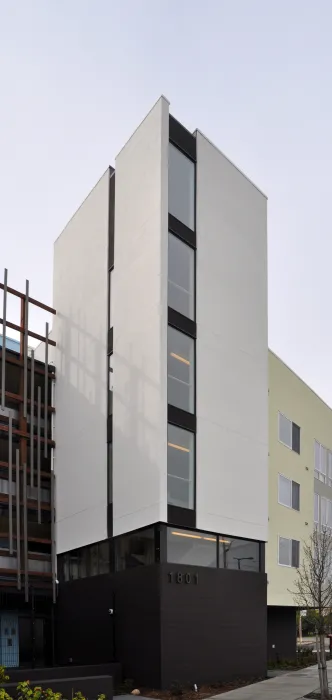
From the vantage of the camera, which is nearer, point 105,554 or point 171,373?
point 171,373

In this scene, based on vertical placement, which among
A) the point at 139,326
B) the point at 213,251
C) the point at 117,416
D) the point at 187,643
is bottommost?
the point at 187,643

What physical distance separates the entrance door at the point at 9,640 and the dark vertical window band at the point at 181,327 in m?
11.4

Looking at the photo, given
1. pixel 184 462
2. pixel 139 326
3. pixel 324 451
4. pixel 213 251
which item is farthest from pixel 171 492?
pixel 324 451

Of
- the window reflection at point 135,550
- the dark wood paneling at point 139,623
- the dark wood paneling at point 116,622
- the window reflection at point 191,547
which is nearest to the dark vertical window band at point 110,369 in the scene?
the window reflection at point 135,550

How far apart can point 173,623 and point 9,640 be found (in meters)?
11.1

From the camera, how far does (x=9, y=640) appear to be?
3109cm

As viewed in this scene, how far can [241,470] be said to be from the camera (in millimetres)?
27422

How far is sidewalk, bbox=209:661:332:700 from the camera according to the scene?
2241cm

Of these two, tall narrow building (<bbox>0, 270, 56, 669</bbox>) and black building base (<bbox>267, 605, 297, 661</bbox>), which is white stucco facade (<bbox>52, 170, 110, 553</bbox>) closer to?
tall narrow building (<bbox>0, 270, 56, 669</bbox>)

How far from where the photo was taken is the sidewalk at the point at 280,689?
2241cm

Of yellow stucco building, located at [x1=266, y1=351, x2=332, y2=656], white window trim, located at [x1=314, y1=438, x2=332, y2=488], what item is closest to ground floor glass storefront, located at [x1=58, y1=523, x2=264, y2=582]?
yellow stucco building, located at [x1=266, y1=351, x2=332, y2=656]

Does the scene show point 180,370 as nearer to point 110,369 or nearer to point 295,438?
point 110,369

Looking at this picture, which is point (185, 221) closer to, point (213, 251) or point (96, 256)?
point (213, 251)

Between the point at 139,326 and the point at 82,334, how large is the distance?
5.53 m
